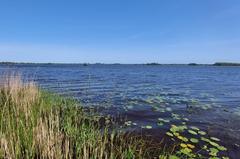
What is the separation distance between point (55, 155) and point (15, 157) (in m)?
0.69

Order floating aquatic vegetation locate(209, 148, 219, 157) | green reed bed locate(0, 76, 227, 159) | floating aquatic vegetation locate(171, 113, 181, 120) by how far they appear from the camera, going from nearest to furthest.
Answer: green reed bed locate(0, 76, 227, 159)
floating aquatic vegetation locate(209, 148, 219, 157)
floating aquatic vegetation locate(171, 113, 181, 120)

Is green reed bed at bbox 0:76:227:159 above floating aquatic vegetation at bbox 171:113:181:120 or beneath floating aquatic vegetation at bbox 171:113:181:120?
above

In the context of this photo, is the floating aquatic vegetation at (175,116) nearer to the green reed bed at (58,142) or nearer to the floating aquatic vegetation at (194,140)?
the green reed bed at (58,142)

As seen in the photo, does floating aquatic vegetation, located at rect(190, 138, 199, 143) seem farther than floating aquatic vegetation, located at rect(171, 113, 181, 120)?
No

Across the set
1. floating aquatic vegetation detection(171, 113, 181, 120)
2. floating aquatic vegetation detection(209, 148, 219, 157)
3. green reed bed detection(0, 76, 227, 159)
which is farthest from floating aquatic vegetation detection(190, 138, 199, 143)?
floating aquatic vegetation detection(171, 113, 181, 120)

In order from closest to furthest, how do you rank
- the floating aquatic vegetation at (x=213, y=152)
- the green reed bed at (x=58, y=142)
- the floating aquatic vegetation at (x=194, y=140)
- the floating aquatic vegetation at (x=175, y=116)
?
1. the green reed bed at (x=58, y=142)
2. the floating aquatic vegetation at (x=213, y=152)
3. the floating aquatic vegetation at (x=194, y=140)
4. the floating aquatic vegetation at (x=175, y=116)

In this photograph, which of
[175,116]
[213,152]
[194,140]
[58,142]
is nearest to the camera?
[58,142]

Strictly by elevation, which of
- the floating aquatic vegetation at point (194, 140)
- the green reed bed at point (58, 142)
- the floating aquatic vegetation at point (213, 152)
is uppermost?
the green reed bed at point (58, 142)

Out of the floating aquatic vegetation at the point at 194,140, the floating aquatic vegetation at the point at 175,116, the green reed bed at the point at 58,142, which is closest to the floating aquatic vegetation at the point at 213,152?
the green reed bed at the point at 58,142

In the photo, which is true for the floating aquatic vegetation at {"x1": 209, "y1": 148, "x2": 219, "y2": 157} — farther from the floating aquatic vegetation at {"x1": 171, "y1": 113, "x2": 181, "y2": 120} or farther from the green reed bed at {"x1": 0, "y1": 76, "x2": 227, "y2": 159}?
the floating aquatic vegetation at {"x1": 171, "y1": 113, "x2": 181, "y2": 120}

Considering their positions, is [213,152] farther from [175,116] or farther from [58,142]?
[58,142]

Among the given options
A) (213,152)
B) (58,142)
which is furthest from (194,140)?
(58,142)

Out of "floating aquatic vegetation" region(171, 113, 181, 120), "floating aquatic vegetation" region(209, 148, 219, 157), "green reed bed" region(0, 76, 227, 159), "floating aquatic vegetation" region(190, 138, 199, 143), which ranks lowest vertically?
"floating aquatic vegetation" region(209, 148, 219, 157)

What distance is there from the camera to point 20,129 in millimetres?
5191
